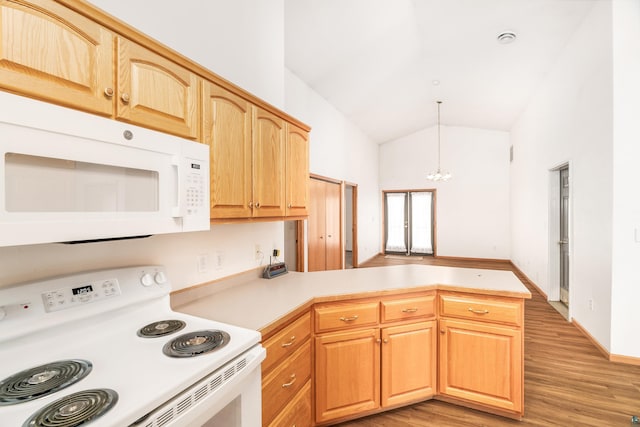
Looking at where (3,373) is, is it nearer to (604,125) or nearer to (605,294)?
(605,294)

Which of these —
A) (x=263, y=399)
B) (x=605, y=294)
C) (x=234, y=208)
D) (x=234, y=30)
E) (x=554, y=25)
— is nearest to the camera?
(x=263, y=399)

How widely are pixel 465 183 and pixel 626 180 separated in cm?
570

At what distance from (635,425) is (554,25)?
398 centimetres

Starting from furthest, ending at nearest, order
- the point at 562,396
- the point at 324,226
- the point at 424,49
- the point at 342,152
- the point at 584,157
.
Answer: the point at 342,152 → the point at 324,226 → the point at 424,49 → the point at 584,157 → the point at 562,396

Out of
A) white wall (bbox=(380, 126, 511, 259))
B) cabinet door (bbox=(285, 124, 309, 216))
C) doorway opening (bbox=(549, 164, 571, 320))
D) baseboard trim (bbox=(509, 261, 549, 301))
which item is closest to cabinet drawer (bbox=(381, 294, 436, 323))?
cabinet door (bbox=(285, 124, 309, 216))

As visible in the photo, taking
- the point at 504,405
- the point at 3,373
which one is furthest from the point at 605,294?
the point at 3,373

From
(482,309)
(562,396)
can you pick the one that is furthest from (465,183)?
(482,309)

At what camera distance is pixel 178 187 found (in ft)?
4.20

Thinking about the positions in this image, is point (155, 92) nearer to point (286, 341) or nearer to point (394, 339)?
point (286, 341)

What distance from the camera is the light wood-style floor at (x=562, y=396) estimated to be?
6.72 ft

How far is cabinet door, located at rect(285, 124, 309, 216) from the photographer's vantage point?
2.30 metres

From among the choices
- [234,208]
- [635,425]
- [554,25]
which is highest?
[554,25]

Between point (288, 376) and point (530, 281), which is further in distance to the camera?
point (530, 281)

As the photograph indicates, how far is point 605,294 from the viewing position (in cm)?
290
